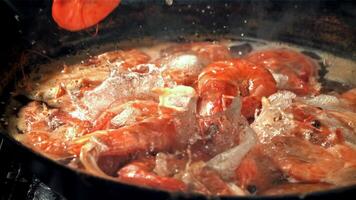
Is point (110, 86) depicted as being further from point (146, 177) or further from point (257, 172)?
point (257, 172)

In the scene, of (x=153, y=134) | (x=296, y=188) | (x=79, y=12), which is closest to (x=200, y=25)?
(x=79, y=12)

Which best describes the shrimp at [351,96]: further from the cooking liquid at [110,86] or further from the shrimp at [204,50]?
the shrimp at [204,50]

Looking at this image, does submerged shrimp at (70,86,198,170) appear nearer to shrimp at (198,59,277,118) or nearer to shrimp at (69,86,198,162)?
shrimp at (69,86,198,162)

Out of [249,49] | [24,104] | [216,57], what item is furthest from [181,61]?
[24,104]

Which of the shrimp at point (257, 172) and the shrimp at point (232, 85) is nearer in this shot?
the shrimp at point (257, 172)

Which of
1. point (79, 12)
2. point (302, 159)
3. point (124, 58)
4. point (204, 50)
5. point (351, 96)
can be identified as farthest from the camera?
point (204, 50)


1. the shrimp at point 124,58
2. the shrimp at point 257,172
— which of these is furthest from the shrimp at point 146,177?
the shrimp at point 124,58
